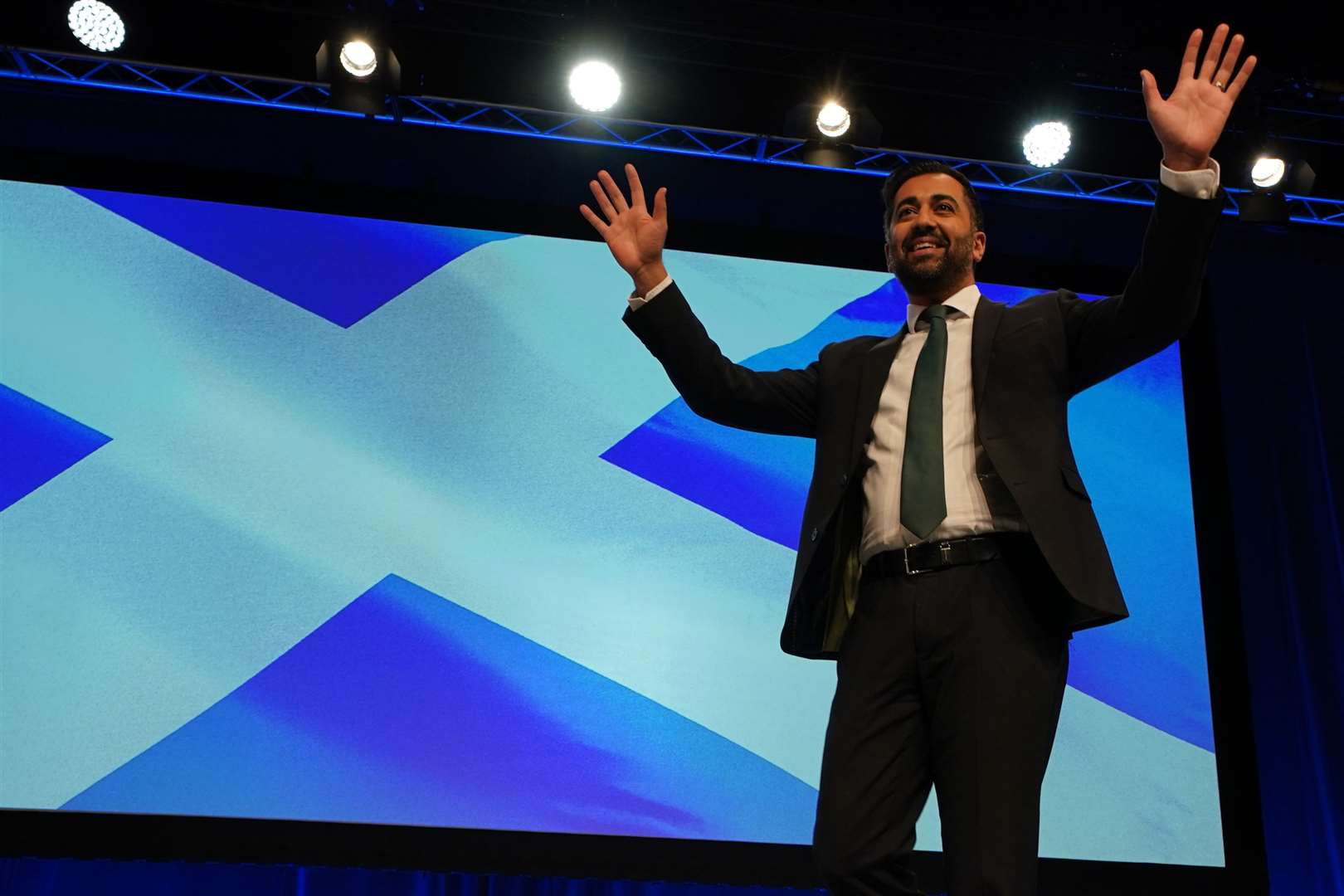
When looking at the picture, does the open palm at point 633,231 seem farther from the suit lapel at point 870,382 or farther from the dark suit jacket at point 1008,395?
the suit lapel at point 870,382

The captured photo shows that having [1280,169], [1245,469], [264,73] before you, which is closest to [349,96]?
[264,73]

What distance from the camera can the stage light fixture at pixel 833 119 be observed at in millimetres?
4047

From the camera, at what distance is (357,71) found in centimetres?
383

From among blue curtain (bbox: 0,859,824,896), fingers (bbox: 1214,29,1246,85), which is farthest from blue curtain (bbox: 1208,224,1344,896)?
fingers (bbox: 1214,29,1246,85)

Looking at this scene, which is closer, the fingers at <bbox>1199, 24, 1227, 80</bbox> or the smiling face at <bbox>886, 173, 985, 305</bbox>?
the fingers at <bbox>1199, 24, 1227, 80</bbox>

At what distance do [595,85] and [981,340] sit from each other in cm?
240

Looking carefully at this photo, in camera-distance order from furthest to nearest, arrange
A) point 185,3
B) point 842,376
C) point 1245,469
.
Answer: point 1245,469
point 185,3
point 842,376

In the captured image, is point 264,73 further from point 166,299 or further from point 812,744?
point 812,744

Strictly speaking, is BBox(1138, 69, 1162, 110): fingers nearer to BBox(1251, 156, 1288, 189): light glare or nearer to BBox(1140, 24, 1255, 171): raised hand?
BBox(1140, 24, 1255, 171): raised hand

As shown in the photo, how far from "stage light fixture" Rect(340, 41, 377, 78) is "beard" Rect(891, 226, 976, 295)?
235cm

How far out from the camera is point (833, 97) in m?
4.04

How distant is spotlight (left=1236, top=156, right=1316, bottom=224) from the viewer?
419cm

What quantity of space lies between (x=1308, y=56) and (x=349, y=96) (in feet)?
9.71

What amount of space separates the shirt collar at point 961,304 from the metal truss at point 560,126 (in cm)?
212
